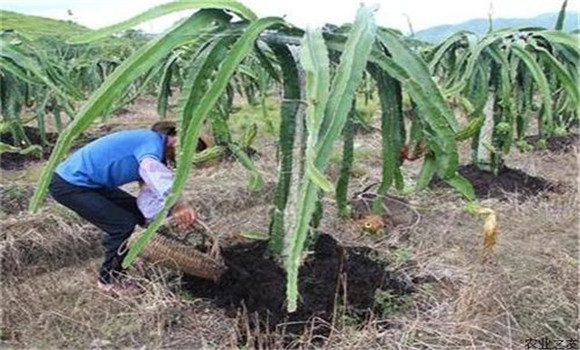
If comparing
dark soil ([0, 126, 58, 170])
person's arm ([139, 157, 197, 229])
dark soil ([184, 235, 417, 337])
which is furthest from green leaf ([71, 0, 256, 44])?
dark soil ([0, 126, 58, 170])

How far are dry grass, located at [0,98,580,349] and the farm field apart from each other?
0.03ft

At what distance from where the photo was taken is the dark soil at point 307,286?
2922 mm

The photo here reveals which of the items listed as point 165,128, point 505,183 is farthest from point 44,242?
point 505,183

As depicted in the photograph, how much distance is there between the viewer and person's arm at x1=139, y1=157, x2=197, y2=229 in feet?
9.89

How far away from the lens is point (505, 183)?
507cm

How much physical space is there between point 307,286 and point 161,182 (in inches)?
33.5

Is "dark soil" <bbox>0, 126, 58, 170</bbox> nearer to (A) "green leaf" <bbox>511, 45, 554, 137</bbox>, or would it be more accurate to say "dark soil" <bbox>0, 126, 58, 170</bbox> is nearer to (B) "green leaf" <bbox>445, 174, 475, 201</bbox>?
(A) "green leaf" <bbox>511, 45, 554, 137</bbox>

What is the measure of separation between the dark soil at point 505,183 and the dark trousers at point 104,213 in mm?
2636

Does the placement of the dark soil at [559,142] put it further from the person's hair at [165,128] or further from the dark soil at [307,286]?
the person's hair at [165,128]

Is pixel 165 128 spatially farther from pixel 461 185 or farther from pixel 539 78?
pixel 539 78

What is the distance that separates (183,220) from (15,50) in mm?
1961

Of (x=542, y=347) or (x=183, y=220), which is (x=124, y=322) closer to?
(x=183, y=220)

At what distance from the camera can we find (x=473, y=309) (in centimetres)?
289

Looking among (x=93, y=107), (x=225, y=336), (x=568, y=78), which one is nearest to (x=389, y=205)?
(x=568, y=78)
